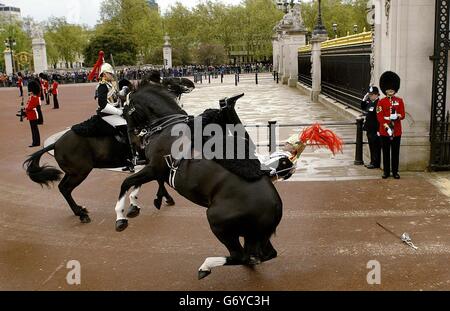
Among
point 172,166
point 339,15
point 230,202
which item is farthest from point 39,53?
point 230,202

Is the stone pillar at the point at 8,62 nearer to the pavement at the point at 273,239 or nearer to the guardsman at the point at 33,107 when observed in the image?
the guardsman at the point at 33,107

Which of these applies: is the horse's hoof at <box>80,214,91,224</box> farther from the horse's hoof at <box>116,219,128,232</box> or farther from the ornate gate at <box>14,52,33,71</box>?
the ornate gate at <box>14,52,33,71</box>

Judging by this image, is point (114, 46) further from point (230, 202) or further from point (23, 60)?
point (230, 202)

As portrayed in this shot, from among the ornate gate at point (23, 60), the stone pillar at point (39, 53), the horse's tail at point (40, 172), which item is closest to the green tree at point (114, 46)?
the ornate gate at point (23, 60)

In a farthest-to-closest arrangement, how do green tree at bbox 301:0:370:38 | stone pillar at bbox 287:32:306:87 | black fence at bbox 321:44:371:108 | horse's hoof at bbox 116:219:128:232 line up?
green tree at bbox 301:0:370:38 < stone pillar at bbox 287:32:306:87 < black fence at bbox 321:44:371:108 < horse's hoof at bbox 116:219:128:232

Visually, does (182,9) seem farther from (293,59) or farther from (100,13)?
(293,59)

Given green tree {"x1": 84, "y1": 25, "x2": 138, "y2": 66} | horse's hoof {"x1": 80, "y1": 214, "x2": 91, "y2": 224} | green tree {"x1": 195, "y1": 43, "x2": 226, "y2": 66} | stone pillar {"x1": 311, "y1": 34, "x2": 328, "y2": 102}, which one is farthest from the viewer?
green tree {"x1": 195, "y1": 43, "x2": 226, "y2": 66}

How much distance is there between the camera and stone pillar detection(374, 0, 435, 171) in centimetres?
1027

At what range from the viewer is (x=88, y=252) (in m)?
6.76

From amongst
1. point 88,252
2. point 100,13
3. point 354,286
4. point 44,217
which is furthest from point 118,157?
point 100,13

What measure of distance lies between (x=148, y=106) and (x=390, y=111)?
5277mm

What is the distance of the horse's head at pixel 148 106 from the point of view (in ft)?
21.4

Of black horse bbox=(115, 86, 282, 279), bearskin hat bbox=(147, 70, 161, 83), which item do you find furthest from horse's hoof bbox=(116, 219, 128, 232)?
bearskin hat bbox=(147, 70, 161, 83)

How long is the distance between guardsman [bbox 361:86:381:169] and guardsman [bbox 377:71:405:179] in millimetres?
604
